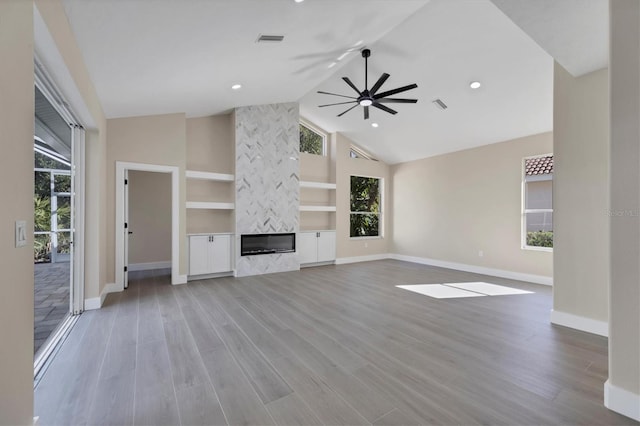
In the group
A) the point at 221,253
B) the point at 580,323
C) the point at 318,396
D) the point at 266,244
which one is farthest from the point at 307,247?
the point at 318,396

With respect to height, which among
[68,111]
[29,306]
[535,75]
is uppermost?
[535,75]

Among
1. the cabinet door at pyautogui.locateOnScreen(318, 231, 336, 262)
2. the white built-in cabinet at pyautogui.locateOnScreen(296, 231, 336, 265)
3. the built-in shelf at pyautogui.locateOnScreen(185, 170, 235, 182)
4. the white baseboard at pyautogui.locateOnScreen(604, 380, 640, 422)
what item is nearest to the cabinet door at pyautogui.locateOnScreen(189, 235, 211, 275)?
the built-in shelf at pyautogui.locateOnScreen(185, 170, 235, 182)

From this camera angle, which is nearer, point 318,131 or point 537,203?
point 537,203

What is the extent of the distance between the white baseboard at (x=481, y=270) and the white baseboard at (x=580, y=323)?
2529mm

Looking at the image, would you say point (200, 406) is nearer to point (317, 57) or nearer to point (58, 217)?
point (58, 217)

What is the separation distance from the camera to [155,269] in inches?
267

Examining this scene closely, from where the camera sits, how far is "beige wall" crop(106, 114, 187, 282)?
4656mm

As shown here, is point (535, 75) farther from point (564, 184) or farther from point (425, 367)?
point (425, 367)

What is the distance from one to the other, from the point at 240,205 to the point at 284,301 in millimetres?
2595

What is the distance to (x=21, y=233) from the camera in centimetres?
145

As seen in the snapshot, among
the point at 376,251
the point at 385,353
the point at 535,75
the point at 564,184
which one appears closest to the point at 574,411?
the point at 385,353

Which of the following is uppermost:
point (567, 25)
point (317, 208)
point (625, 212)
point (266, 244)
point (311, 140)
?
point (311, 140)

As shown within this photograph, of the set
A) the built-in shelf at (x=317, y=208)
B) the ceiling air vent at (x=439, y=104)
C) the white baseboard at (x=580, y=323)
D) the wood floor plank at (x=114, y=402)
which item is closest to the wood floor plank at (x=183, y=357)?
the wood floor plank at (x=114, y=402)

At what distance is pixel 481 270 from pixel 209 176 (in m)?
6.22
